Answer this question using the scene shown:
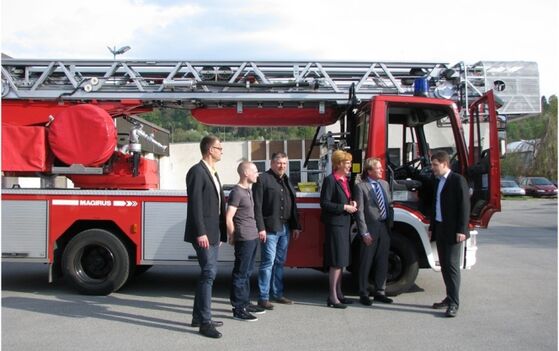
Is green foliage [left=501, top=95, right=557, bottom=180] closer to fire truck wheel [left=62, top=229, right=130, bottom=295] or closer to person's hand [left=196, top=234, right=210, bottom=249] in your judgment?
fire truck wheel [left=62, top=229, right=130, bottom=295]

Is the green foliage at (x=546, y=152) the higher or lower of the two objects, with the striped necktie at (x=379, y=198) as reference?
higher

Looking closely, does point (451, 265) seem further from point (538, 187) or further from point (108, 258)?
point (538, 187)

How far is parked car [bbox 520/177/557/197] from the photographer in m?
41.8

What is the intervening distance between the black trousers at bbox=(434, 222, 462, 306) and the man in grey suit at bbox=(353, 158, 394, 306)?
0.71 metres

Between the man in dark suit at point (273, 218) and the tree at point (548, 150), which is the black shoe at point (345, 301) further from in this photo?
the tree at point (548, 150)

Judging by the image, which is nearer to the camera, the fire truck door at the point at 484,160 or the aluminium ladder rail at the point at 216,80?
the fire truck door at the point at 484,160

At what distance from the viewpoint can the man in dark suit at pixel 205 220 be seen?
5609 millimetres

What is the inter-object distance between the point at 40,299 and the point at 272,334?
11.7ft

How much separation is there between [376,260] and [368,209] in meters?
0.72

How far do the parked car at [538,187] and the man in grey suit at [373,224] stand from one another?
39026mm

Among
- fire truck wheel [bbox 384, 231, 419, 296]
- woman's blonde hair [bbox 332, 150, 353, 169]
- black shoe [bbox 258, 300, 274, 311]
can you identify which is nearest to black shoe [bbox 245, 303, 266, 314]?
black shoe [bbox 258, 300, 274, 311]

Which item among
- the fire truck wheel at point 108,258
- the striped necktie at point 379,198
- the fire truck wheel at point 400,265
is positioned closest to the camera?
the striped necktie at point 379,198

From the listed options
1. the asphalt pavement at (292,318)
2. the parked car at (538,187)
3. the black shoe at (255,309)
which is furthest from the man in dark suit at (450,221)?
the parked car at (538,187)

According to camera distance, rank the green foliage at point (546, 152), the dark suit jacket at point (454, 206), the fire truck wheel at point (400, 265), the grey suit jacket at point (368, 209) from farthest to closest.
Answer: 1. the green foliage at point (546, 152)
2. the fire truck wheel at point (400, 265)
3. the grey suit jacket at point (368, 209)
4. the dark suit jacket at point (454, 206)
